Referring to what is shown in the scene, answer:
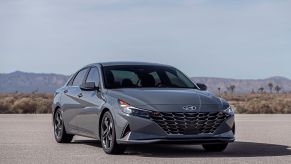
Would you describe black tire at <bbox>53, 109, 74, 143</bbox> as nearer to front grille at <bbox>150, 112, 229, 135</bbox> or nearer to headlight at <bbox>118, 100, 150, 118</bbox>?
headlight at <bbox>118, 100, 150, 118</bbox>

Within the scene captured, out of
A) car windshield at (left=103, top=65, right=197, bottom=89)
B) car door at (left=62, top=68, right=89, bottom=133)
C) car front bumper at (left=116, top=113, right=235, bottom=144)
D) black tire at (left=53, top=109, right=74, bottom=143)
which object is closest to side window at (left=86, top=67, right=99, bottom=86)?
car windshield at (left=103, top=65, right=197, bottom=89)

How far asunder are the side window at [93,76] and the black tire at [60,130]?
4.83 feet

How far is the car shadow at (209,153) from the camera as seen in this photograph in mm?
12148

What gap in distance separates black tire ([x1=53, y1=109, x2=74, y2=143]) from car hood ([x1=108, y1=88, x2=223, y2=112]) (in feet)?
9.81

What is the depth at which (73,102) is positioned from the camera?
1416 cm

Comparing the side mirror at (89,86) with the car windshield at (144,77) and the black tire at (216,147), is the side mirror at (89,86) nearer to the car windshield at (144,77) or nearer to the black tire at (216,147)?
the car windshield at (144,77)

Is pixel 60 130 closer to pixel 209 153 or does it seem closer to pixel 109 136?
pixel 109 136

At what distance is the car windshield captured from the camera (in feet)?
42.1

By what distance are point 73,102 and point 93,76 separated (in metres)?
0.86

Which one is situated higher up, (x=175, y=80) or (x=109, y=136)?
(x=175, y=80)

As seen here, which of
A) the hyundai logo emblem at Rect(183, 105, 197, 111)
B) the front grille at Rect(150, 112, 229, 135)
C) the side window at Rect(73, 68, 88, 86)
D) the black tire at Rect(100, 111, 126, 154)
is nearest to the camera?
the front grille at Rect(150, 112, 229, 135)

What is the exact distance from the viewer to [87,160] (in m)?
11.3

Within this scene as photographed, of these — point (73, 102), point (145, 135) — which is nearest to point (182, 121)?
point (145, 135)

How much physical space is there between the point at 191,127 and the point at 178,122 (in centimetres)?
23
